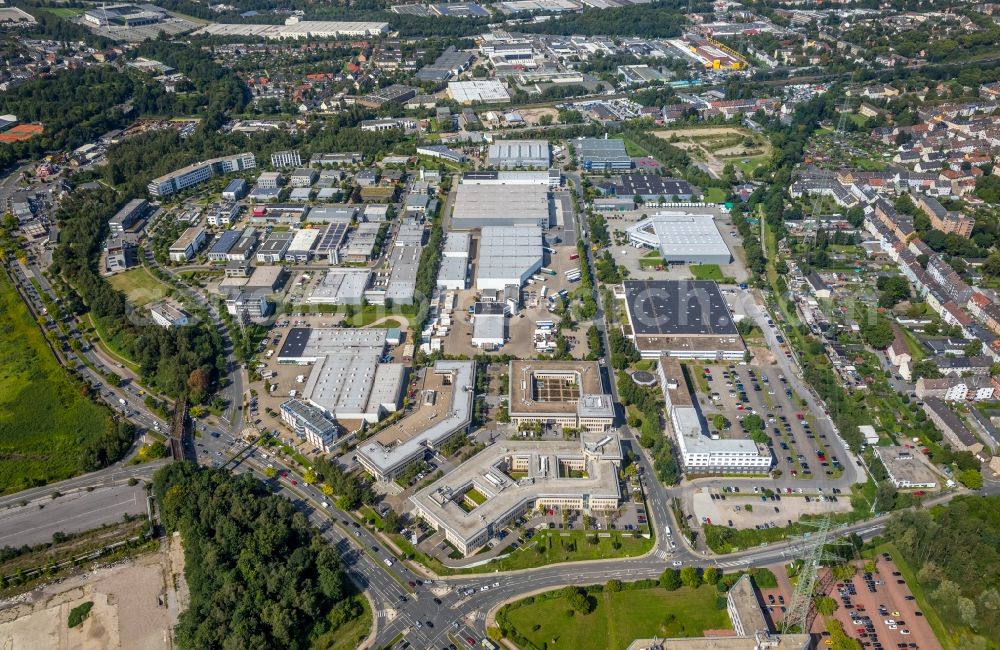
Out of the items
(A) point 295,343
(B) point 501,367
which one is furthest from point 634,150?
(A) point 295,343

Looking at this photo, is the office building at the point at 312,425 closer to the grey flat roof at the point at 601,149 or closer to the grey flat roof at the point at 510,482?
the grey flat roof at the point at 510,482

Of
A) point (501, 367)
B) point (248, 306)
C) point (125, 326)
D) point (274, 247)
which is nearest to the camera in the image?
point (501, 367)

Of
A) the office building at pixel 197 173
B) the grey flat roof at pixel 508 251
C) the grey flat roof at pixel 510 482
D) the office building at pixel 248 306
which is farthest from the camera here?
the office building at pixel 197 173

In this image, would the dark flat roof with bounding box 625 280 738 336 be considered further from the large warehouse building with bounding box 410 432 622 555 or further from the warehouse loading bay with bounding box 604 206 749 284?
the large warehouse building with bounding box 410 432 622 555

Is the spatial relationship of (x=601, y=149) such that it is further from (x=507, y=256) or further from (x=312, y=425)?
(x=312, y=425)

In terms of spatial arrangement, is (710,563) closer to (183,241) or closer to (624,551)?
(624,551)

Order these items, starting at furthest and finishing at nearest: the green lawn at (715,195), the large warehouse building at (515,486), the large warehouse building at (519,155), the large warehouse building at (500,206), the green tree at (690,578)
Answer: the large warehouse building at (519,155), the green lawn at (715,195), the large warehouse building at (500,206), the large warehouse building at (515,486), the green tree at (690,578)

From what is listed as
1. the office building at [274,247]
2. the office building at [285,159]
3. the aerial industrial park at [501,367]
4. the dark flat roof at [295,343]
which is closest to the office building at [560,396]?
the aerial industrial park at [501,367]
